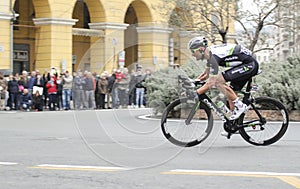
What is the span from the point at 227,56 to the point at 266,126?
1332 millimetres

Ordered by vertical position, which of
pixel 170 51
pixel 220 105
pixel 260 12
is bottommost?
pixel 220 105

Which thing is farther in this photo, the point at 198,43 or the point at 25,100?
the point at 25,100

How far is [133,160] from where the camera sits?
994 cm

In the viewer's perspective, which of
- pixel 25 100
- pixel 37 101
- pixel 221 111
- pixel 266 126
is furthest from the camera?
pixel 25 100

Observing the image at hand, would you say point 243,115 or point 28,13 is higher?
point 28,13

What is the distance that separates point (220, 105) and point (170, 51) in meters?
1.21

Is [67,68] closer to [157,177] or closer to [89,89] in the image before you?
[89,89]

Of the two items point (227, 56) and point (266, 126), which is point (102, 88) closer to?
point (266, 126)

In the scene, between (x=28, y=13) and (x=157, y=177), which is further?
(x=28, y=13)

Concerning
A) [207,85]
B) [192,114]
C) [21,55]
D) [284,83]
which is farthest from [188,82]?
[21,55]

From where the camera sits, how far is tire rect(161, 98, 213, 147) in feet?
37.0

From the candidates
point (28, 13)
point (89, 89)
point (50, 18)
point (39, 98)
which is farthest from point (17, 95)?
point (28, 13)

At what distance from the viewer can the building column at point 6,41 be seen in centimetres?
3531

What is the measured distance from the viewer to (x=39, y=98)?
28812mm
